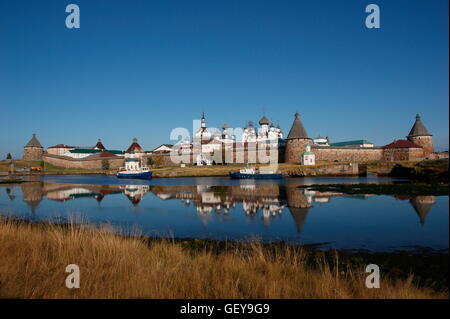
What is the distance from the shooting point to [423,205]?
1611cm

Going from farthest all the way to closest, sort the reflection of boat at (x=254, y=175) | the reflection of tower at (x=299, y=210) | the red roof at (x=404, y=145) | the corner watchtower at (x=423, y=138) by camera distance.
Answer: the corner watchtower at (x=423, y=138), the red roof at (x=404, y=145), the reflection of boat at (x=254, y=175), the reflection of tower at (x=299, y=210)

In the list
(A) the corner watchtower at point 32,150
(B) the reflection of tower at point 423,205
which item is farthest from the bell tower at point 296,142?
(A) the corner watchtower at point 32,150

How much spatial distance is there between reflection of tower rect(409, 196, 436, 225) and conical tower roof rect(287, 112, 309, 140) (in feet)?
135

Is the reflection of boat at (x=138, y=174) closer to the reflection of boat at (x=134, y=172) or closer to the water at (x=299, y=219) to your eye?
the reflection of boat at (x=134, y=172)

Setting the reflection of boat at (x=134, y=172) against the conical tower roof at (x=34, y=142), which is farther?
the conical tower roof at (x=34, y=142)

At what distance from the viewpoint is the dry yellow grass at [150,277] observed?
4.21m

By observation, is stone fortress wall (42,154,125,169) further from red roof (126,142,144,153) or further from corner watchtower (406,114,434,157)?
corner watchtower (406,114,434,157)

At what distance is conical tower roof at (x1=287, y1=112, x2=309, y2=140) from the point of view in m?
59.6

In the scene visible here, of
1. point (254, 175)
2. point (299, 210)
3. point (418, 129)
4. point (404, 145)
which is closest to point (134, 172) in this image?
point (254, 175)

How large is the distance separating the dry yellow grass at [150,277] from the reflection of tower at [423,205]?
9.03 m
